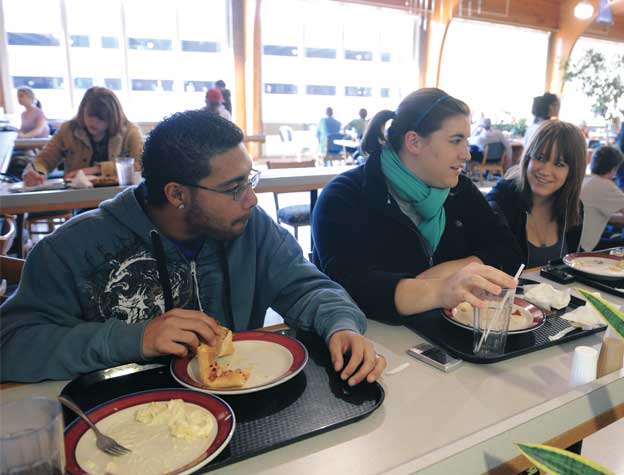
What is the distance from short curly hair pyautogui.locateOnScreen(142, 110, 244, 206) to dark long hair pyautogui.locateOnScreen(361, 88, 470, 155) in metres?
0.67

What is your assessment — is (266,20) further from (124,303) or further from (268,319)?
(124,303)

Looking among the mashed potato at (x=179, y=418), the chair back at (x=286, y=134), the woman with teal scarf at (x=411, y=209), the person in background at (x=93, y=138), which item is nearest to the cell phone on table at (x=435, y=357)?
the woman with teal scarf at (x=411, y=209)

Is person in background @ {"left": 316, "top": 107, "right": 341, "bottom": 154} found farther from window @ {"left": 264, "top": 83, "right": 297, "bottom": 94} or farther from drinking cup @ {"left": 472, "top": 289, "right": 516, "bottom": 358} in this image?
drinking cup @ {"left": 472, "top": 289, "right": 516, "bottom": 358}

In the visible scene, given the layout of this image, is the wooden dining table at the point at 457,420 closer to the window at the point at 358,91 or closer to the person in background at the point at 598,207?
the person in background at the point at 598,207

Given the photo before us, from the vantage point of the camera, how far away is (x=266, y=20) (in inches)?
367

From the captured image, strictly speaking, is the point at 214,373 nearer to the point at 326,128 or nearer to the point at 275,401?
the point at 275,401

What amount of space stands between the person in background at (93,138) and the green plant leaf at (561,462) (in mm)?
2970

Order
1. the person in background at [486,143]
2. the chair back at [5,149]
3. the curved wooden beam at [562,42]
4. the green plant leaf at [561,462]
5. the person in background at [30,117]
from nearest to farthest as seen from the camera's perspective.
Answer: the green plant leaf at [561,462] < the chair back at [5,149] < the person in background at [30,117] < the person in background at [486,143] < the curved wooden beam at [562,42]

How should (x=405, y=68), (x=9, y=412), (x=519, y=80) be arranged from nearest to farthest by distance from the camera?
1. (x=9, y=412)
2. (x=405, y=68)
3. (x=519, y=80)

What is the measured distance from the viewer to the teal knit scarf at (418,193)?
1.61m

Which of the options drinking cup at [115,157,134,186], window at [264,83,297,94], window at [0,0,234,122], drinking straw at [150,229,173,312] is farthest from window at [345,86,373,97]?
drinking straw at [150,229,173,312]

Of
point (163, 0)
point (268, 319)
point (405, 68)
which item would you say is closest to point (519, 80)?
point (405, 68)

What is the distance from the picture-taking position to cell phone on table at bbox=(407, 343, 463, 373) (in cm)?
96

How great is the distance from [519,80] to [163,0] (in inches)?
316
